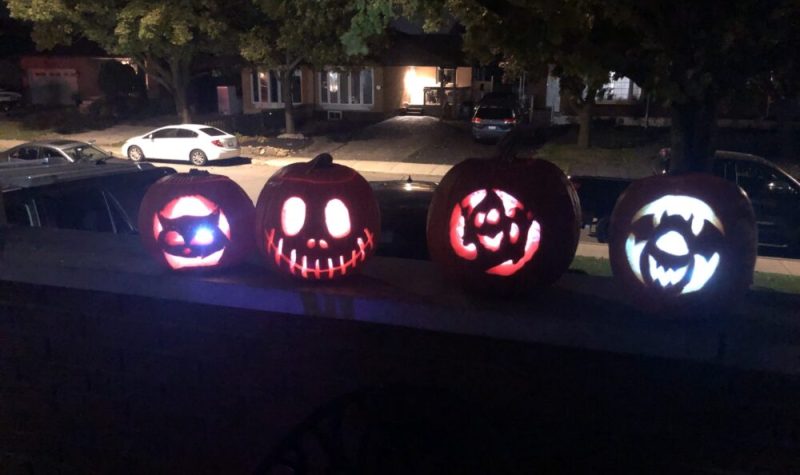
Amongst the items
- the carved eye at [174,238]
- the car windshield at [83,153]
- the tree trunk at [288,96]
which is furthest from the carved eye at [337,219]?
the tree trunk at [288,96]

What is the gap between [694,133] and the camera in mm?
4176

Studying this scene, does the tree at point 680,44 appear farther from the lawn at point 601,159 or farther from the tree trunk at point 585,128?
the tree trunk at point 585,128

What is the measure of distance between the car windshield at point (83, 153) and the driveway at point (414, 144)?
9533 mm

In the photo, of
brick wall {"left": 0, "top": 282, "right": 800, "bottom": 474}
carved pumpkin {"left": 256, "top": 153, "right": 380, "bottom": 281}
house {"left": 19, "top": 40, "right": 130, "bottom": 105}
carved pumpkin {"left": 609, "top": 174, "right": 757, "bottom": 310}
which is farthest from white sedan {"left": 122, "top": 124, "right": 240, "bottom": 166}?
house {"left": 19, "top": 40, "right": 130, "bottom": 105}

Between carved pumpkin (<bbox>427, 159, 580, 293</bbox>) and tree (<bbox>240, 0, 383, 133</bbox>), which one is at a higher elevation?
tree (<bbox>240, 0, 383, 133</bbox>)

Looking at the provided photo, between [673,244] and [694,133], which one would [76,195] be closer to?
[694,133]

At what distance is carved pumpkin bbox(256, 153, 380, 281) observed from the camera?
310cm

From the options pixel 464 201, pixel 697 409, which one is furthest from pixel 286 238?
pixel 697 409

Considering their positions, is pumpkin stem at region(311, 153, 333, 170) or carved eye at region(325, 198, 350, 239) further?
pumpkin stem at region(311, 153, 333, 170)

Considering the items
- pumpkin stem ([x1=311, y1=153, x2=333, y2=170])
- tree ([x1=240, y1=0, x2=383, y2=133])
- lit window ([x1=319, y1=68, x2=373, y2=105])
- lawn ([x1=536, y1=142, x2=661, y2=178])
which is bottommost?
lawn ([x1=536, y1=142, x2=661, y2=178])

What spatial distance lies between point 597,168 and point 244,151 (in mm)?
12830

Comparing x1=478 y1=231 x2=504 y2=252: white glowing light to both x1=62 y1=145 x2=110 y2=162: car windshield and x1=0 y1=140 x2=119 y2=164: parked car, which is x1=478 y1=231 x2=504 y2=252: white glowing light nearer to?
x1=62 y1=145 x2=110 y2=162: car windshield

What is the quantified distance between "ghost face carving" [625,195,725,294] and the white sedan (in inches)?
884

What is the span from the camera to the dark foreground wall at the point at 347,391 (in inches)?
93.8
